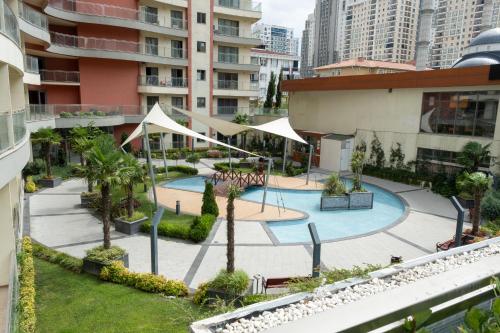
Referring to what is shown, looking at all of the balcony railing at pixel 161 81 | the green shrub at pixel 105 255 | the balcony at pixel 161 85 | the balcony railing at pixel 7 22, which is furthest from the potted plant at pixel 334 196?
the balcony railing at pixel 161 81

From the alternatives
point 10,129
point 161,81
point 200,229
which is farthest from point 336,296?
point 161,81

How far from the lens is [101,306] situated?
899 centimetres

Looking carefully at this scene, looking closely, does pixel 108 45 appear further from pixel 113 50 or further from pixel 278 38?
pixel 278 38

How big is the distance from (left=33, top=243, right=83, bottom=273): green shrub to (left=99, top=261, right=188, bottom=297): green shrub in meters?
1.23

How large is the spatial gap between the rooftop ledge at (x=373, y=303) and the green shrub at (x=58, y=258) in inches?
291

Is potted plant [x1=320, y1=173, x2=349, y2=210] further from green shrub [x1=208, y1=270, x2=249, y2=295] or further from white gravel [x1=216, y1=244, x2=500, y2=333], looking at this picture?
green shrub [x1=208, y1=270, x2=249, y2=295]

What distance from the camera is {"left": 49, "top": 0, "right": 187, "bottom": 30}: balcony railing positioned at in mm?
29944

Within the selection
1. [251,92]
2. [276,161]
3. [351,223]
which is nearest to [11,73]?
[351,223]

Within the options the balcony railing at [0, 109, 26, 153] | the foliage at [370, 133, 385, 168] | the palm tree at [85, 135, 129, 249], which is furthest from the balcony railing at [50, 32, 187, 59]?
the palm tree at [85, 135, 129, 249]

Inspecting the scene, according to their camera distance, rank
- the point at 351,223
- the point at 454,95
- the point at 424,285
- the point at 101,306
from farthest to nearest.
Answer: the point at 454,95
the point at 351,223
the point at 101,306
the point at 424,285

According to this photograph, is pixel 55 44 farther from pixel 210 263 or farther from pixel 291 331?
pixel 291 331

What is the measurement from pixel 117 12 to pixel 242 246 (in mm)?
27363

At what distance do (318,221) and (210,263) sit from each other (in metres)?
6.86

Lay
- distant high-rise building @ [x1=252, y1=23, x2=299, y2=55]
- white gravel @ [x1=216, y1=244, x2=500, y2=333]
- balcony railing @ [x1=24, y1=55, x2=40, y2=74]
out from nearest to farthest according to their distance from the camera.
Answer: white gravel @ [x1=216, y1=244, x2=500, y2=333] → balcony railing @ [x1=24, y1=55, x2=40, y2=74] → distant high-rise building @ [x1=252, y1=23, x2=299, y2=55]
